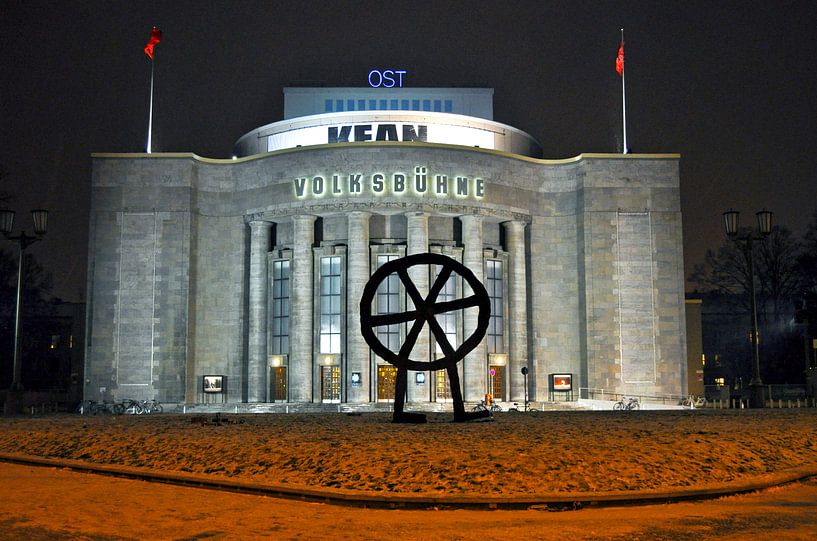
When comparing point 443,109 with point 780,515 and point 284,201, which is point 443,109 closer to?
point 284,201

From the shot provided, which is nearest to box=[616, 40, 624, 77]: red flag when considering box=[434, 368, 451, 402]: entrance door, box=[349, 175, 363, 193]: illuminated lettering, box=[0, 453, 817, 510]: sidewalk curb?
box=[349, 175, 363, 193]: illuminated lettering

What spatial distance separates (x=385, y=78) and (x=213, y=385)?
2704 cm

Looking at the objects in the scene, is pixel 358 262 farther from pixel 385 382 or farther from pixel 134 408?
pixel 134 408

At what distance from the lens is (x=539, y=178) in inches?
2398

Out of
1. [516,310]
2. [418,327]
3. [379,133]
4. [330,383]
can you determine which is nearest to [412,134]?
[379,133]

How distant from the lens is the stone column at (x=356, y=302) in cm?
5422

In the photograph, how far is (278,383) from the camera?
57375 millimetres

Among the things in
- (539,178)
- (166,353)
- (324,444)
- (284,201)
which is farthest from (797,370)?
(324,444)

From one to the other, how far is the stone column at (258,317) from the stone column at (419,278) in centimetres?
951

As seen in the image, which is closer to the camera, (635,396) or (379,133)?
(635,396)

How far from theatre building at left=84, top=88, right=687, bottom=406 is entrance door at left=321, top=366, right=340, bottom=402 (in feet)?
0.33

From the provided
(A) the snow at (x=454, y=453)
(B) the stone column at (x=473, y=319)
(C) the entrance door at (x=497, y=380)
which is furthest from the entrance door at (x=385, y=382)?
(A) the snow at (x=454, y=453)

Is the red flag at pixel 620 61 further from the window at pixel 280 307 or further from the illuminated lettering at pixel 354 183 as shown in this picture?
the window at pixel 280 307

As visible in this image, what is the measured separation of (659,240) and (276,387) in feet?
88.3
